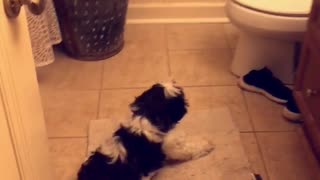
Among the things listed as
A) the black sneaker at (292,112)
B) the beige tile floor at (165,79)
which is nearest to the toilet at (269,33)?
the beige tile floor at (165,79)

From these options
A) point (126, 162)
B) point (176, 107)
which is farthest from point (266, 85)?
point (126, 162)

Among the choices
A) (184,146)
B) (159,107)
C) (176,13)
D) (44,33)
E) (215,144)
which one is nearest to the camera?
(159,107)

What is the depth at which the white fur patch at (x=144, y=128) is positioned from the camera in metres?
1.39

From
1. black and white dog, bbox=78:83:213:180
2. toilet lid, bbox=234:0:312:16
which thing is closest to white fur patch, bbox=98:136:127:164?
black and white dog, bbox=78:83:213:180

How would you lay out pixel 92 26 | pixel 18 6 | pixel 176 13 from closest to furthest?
pixel 18 6, pixel 92 26, pixel 176 13

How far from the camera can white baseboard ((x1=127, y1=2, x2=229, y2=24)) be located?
2639 mm

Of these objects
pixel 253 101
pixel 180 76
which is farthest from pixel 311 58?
pixel 180 76

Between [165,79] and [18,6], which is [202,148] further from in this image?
[18,6]

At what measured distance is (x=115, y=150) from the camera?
142 centimetres

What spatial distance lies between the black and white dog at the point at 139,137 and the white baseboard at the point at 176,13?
4.24 ft

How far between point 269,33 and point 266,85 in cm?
26

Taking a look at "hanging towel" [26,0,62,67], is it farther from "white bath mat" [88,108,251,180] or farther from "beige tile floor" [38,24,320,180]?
"white bath mat" [88,108,251,180]

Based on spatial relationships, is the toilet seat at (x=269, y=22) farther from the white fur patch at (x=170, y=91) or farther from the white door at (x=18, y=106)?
the white door at (x=18, y=106)

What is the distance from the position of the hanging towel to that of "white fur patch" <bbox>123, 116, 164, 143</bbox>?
724 millimetres
